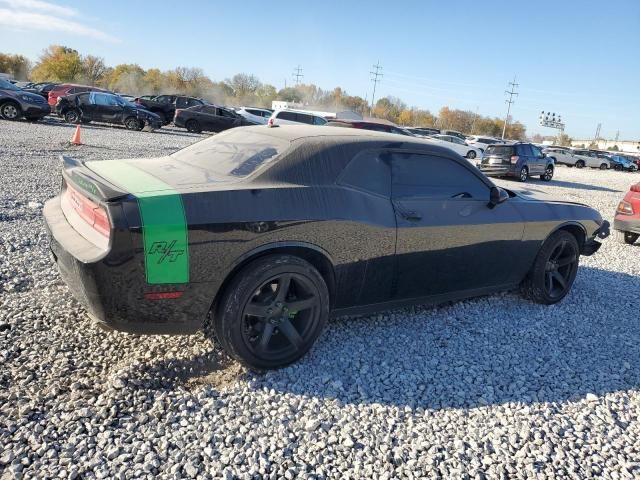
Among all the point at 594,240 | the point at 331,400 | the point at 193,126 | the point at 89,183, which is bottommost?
the point at 331,400

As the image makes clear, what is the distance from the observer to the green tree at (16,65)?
81.9 m

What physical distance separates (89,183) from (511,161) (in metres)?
17.8

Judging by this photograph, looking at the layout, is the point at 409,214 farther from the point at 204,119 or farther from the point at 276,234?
the point at 204,119

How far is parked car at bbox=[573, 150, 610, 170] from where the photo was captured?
127ft

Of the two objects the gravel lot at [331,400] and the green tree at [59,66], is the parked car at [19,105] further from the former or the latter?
the green tree at [59,66]

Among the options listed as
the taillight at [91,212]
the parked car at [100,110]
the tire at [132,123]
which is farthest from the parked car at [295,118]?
the taillight at [91,212]

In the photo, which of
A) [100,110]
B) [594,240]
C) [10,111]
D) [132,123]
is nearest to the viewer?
[594,240]

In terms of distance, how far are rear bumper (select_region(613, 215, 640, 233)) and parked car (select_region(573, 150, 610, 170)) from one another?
3373 centimetres

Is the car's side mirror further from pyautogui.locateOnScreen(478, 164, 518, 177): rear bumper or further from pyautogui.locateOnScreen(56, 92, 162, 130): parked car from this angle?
pyautogui.locateOnScreen(56, 92, 162, 130): parked car

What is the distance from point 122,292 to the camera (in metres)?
2.71

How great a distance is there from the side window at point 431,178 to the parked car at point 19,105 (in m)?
18.9

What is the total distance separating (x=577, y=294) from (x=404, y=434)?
3.51 meters

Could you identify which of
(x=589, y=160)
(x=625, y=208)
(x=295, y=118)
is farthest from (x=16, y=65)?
(x=625, y=208)

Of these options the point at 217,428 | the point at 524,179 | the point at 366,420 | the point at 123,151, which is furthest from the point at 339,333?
the point at 524,179
